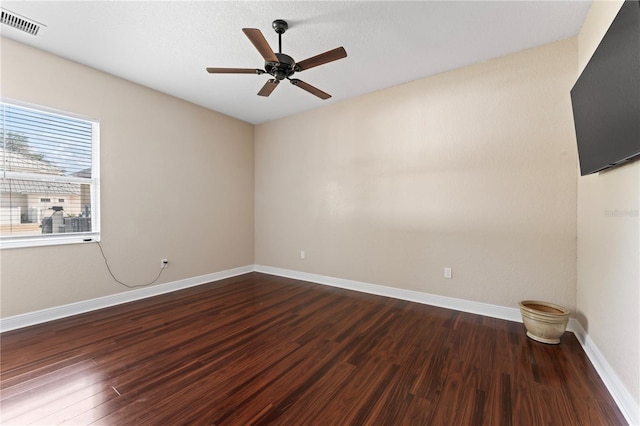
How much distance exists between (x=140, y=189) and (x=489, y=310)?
4.56 meters

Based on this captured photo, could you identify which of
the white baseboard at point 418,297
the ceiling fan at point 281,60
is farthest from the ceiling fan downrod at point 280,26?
the white baseboard at point 418,297

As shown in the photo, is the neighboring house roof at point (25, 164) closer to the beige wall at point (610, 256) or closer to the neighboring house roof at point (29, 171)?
the neighboring house roof at point (29, 171)

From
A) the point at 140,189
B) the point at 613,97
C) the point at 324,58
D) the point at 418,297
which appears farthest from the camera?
the point at 140,189

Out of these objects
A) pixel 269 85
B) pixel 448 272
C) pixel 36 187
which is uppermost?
pixel 269 85

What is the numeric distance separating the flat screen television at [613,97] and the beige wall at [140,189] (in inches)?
176

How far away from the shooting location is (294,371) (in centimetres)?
188

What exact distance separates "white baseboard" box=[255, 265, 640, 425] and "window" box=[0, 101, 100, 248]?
281cm

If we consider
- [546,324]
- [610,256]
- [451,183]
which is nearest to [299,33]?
[451,183]

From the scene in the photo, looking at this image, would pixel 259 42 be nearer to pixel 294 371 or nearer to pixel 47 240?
pixel 294 371

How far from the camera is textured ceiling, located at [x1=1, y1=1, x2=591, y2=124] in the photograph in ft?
6.98

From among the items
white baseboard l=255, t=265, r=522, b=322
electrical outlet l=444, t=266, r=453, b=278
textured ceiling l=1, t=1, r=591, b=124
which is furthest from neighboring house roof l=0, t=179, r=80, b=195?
electrical outlet l=444, t=266, r=453, b=278

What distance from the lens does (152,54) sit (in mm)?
2768

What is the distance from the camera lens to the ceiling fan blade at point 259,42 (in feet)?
5.77

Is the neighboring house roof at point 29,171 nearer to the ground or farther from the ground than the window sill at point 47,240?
farther from the ground
